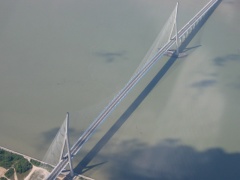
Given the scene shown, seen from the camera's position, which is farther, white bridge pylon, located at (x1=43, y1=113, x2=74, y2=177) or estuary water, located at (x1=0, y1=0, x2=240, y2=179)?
estuary water, located at (x1=0, y1=0, x2=240, y2=179)

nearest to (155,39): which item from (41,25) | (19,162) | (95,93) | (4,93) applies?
(95,93)

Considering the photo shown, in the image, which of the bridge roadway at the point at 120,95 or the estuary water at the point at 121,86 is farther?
the estuary water at the point at 121,86

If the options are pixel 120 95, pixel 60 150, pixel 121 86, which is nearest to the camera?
pixel 60 150

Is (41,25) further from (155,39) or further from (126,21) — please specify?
(155,39)

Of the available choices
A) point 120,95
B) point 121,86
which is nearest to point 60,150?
point 120,95

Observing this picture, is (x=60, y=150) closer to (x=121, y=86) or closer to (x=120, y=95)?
(x=120, y=95)
